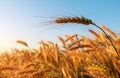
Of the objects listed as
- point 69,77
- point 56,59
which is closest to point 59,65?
point 56,59

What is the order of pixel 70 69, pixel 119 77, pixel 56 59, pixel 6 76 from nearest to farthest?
pixel 119 77 < pixel 70 69 < pixel 56 59 < pixel 6 76

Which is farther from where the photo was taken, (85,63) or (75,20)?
(85,63)

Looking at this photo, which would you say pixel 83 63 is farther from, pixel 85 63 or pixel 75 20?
pixel 75 20

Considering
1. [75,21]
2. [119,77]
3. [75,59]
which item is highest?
[75,21]

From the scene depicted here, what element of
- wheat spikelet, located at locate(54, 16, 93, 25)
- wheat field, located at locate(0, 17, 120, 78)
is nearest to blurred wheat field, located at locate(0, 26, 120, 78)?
wheat field, located at locate(0, 17, 120, 78)

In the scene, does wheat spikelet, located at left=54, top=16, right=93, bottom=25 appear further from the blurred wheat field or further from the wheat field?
the blurred wheat field

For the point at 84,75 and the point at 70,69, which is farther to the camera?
the point at 84,75

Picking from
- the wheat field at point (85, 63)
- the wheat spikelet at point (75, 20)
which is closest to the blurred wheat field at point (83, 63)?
the wheat field at point (85, 63)

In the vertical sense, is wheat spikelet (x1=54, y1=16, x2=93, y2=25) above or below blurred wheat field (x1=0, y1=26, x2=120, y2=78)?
above

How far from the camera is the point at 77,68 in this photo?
11.7 feet

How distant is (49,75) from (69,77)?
1017 mm

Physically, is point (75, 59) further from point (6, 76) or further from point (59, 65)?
point (6, 76)

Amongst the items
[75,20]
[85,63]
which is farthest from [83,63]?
[75,20]

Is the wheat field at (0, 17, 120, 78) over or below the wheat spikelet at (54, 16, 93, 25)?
below
